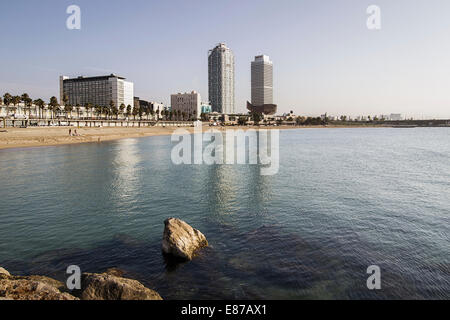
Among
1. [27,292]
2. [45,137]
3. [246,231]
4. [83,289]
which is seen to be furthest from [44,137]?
[27,292]

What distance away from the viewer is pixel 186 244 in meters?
16.7

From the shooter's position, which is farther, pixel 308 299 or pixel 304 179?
pixel 304 179

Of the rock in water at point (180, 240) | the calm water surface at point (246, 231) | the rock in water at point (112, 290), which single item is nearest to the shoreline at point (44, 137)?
the calm water surface at point (246, 231)

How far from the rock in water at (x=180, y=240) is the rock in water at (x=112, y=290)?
4.18m

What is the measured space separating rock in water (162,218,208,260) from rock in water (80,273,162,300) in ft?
13.7

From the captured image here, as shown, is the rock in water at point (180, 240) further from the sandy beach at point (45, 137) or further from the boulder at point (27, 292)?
the sandy beach at point (45, 137)

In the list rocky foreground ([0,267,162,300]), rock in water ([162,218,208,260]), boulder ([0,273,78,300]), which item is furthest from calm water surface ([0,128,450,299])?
boulder ([0,273,78,300])

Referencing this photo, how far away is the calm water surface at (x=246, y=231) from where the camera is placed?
14164mm

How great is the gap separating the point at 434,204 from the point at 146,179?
3248cm

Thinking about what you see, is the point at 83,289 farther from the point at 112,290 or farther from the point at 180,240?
the point at 180,240
